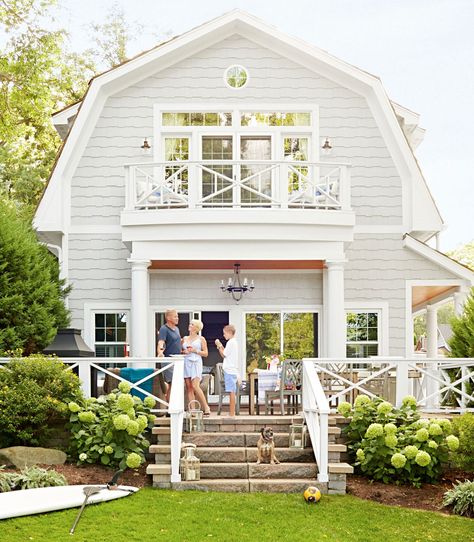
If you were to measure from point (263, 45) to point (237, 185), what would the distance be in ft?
11.1

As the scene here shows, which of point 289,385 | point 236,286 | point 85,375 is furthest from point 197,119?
point 85,375

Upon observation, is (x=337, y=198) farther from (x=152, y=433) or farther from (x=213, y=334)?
(x=152, y=433)

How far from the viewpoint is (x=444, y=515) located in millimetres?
9828

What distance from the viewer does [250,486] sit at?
1052 cm

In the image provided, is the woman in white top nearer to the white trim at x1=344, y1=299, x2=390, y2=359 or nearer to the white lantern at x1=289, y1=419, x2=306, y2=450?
the white lantern at x1=289, y1=419, x2=306, y2=450

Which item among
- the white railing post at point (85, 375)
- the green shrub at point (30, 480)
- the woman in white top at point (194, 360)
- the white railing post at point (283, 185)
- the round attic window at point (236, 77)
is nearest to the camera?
the green shrub at point (30, 480)

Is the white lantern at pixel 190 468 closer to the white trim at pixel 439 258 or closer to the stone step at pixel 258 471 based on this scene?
the stone step at pixel 258 471

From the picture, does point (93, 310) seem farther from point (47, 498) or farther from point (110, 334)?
point (47, 498)

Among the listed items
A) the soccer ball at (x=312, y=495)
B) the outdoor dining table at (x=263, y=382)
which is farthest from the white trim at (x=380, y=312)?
the soccer ball at (x=312, y=495)

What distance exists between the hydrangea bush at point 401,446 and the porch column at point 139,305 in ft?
17.0

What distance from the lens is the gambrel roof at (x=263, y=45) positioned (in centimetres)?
1694

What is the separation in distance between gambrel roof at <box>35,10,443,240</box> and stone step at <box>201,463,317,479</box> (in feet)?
24.5

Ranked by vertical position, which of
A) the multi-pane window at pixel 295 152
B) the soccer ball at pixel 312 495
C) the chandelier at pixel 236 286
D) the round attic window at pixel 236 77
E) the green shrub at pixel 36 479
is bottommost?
the soccer ball at pixel 312 495

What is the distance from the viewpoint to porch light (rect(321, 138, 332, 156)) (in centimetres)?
1720
